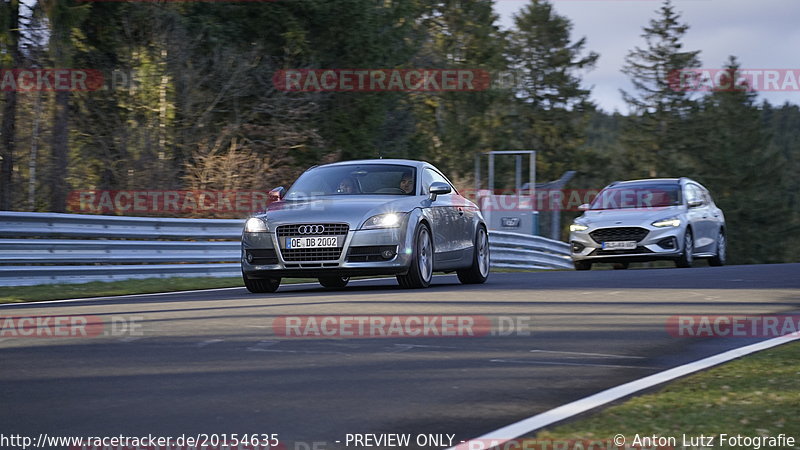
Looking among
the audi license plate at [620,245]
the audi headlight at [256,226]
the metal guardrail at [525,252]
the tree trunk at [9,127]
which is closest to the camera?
the audi headlight at [256,226]

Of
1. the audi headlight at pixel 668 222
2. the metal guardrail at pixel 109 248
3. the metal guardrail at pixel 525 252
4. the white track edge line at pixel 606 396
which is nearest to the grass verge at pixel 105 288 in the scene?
the metal guardrail at pixel 109 248

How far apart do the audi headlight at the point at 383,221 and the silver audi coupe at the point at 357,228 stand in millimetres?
11

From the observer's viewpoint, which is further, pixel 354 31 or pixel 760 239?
pixel 760 239

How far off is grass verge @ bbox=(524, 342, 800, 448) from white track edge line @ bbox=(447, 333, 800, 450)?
0.09 metres

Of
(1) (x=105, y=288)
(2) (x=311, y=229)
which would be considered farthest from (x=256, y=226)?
(1) (x=105, y=288)

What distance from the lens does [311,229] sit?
13.4 meters

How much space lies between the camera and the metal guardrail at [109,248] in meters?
14.5

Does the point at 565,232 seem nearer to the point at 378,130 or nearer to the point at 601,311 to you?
the point at 378,130

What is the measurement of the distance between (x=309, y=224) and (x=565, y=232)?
228ft

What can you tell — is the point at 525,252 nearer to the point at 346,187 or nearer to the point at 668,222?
the point at 668,222

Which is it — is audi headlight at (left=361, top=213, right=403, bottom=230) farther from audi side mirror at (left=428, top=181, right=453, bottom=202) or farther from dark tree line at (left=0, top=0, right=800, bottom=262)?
dark tree line at (left=0, top=0, right=800, bottom=262)

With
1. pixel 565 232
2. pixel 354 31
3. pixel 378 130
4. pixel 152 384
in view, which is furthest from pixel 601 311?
pixel 565 232

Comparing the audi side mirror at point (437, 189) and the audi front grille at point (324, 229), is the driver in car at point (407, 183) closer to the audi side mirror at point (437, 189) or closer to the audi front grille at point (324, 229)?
the audi side mirror at point (437, 189)

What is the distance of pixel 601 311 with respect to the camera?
1115 cm
